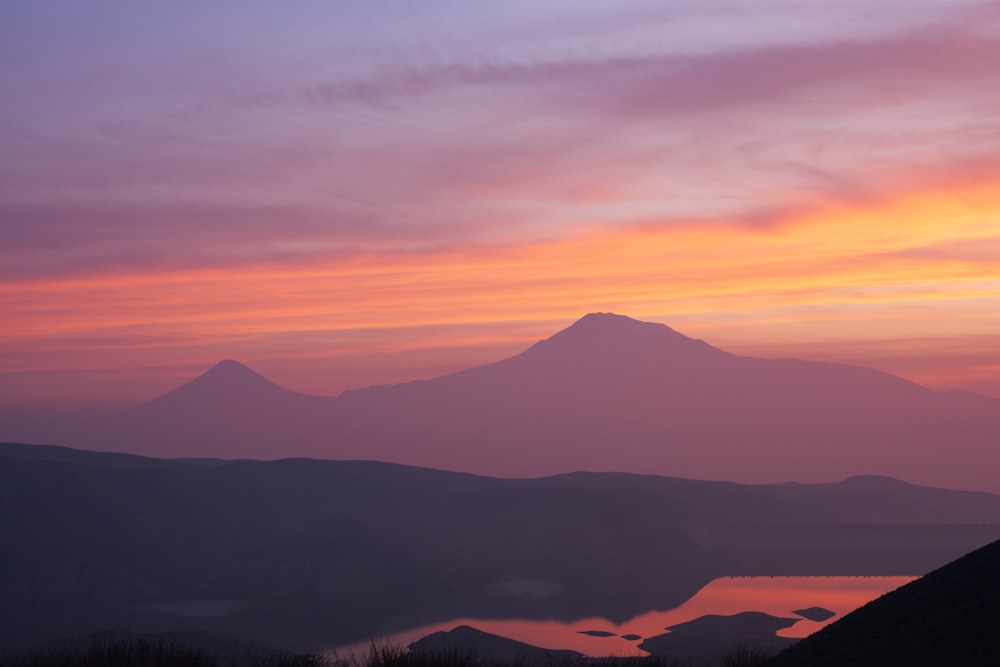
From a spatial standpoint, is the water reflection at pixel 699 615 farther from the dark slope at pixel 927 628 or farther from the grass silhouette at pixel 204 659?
the dark slope at pixel 927 628

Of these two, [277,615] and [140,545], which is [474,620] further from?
[140,545]

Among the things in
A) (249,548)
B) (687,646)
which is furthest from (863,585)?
(249,548)

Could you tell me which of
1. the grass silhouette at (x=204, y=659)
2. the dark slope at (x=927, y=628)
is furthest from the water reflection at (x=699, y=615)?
the dark slope at (x=927, y=628)

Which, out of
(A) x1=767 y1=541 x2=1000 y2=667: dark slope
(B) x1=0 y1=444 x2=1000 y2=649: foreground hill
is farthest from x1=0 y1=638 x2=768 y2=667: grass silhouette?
(B) x1=0 y1=444 x2=1000 y2=649: foreground hill

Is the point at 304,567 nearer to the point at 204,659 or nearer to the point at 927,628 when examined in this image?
the point at 204,659

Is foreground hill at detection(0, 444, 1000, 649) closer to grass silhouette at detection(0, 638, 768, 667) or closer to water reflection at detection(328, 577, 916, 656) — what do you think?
water reflection at detection(328, 577, 916, 656)

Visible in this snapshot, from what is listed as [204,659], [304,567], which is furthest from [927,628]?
[304,567]
